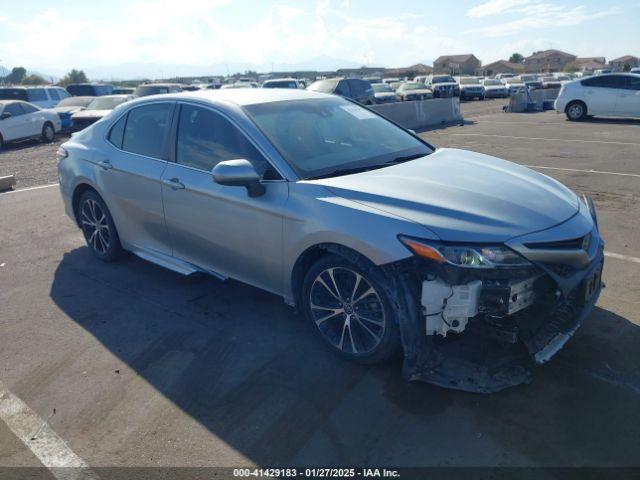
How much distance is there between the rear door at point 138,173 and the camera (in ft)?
15.1

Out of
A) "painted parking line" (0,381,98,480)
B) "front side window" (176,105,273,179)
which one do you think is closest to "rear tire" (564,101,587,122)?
"front side window" (176,105,273,179)

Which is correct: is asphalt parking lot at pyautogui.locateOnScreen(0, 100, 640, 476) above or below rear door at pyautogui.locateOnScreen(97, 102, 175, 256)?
below

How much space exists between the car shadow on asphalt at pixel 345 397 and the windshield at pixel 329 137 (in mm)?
1282

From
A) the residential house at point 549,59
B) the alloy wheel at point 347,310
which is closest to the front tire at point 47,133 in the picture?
the alloy wheel at point 347,310

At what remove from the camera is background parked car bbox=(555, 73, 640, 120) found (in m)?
16.7

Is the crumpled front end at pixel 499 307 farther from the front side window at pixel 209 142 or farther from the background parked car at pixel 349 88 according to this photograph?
the background parked car at pixel 349 88

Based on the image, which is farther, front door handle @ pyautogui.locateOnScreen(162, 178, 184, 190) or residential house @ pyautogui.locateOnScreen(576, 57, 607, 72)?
residential house @ pyautogui.locateOnScreen(576, 57, 607, 72)

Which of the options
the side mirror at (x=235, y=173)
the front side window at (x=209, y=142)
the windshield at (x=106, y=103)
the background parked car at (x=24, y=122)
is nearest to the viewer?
the side mirror at (x=235, y=173)

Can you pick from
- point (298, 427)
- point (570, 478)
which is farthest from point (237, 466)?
point (570, 478)

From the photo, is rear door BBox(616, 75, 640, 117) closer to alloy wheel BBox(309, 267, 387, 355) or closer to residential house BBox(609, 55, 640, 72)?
alloy wheel BBox(309, 267, 387, 355)

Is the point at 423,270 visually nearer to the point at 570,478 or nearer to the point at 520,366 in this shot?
the point at 520,366

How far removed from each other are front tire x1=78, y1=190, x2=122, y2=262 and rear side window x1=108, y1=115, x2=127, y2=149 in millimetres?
615

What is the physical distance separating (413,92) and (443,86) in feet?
12.6

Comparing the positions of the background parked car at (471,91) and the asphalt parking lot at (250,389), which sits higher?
the asphalt parking lot at (250,389)
